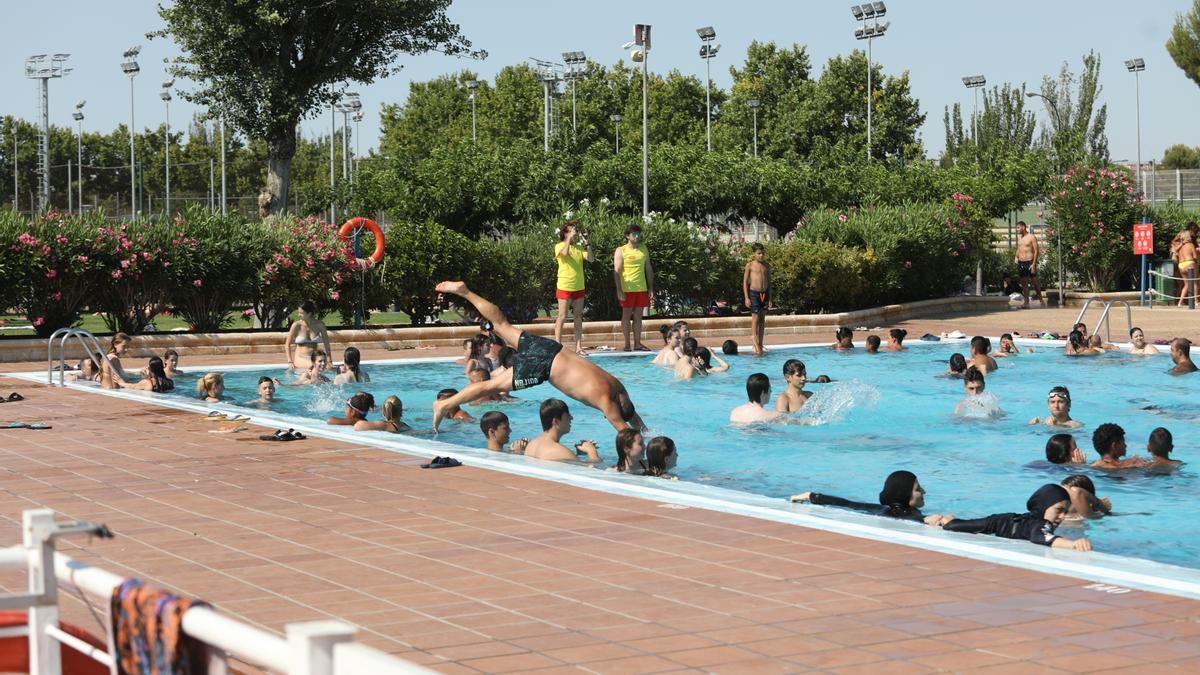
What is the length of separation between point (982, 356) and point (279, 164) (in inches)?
829

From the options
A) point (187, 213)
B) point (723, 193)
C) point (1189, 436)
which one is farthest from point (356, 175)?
point (1189, 436)

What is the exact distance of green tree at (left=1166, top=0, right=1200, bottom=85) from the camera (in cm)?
8394

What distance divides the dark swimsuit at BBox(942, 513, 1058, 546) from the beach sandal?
366cm

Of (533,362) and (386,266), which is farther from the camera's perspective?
(386,266)

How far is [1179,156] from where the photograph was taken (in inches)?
5162

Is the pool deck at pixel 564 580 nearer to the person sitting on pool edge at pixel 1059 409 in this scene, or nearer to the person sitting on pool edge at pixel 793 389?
the person sitting on pool edge at pixel 793 389

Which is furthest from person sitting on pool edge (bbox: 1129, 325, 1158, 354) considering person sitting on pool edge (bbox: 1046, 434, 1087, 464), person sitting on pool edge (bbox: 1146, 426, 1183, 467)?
person sitting on pool edge (bbox: 1146, 426, 1183, 467)

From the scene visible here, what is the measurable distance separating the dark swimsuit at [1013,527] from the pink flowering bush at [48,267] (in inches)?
632

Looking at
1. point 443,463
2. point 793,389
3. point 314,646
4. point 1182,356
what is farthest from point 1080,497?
point 1182,356

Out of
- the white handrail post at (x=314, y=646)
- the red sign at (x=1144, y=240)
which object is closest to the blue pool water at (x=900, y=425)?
the white handrail post at (x=314, y=646)

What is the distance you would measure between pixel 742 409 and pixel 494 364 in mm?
3427

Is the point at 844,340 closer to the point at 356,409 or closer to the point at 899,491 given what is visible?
the point at 356,409

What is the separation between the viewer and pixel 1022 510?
1137cm

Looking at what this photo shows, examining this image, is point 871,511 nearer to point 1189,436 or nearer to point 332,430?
point 332,430
